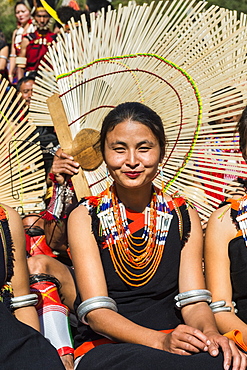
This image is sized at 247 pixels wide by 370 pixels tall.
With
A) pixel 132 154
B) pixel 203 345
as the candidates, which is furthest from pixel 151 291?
pixel 132 154

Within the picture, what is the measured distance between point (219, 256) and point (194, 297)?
20 centimetres

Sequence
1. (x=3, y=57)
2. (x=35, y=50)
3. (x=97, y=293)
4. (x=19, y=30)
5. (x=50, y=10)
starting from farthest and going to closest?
1. (x=19, y=30)
2. (x=3, y=57)
3. (x=50, y=10)
4. (x=35, y=50)
5. (x=97, y=293)

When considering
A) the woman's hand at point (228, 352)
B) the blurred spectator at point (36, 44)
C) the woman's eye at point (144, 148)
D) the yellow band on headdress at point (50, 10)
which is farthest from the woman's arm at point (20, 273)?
the yellow band on headdress at point (50, 10)

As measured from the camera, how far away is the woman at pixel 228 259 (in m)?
2.22

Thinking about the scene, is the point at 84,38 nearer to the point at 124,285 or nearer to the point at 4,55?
the point at 124,285

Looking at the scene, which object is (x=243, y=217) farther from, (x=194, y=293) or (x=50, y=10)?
(x=50, y=10)

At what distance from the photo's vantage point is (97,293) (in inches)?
86.0

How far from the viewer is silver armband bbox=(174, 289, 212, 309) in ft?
7.19

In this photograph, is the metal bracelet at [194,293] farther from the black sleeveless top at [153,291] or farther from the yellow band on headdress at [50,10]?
the yellow band on headdress at [50,10]

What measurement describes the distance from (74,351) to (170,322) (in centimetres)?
40

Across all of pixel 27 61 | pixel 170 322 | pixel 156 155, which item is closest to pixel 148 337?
pixel 170 322

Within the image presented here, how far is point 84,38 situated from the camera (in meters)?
2.98

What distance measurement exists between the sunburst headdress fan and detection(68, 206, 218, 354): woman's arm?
1.79 ft

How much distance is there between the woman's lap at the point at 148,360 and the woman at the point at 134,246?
0.73 feet
